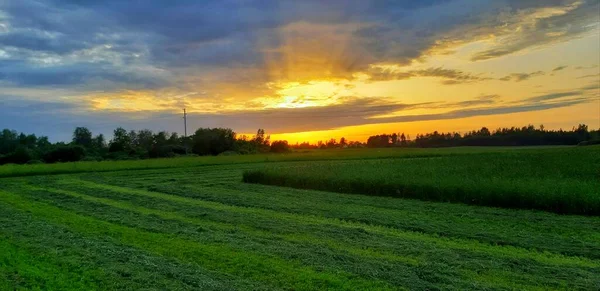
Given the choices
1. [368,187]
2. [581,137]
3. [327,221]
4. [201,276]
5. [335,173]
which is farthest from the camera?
[581,137]

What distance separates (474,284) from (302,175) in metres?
16.4

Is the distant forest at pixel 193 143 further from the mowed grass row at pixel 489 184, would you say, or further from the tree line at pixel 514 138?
the mowed grass row at pixel 489 184

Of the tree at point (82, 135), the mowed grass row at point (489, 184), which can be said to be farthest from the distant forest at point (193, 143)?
the mowed grass row at point (489, 184)

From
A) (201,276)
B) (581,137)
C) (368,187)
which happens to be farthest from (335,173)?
(581,137)

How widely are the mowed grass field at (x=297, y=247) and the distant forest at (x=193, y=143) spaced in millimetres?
57090

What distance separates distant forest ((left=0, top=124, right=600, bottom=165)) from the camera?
224ft

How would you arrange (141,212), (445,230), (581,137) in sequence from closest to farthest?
(445,230)
(141,212)
(581,137)

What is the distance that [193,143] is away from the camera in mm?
84688

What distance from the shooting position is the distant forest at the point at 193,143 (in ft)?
224

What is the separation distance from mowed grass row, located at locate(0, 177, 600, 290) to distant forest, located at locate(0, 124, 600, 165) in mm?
57804

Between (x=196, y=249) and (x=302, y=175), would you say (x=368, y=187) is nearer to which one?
(x=302, y=175)

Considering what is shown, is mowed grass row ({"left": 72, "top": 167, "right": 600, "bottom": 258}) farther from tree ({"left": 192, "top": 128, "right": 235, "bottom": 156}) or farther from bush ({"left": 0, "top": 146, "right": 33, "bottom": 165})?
tree ({"left": 192, "top": 128, "right": 235, "bottom": 156})

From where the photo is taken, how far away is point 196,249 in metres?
8.37

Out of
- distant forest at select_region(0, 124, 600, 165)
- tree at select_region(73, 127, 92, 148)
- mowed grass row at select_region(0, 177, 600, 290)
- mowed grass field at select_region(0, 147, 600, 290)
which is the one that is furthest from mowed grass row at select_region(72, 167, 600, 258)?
tree at select_region(73, 127, 92, 148)
